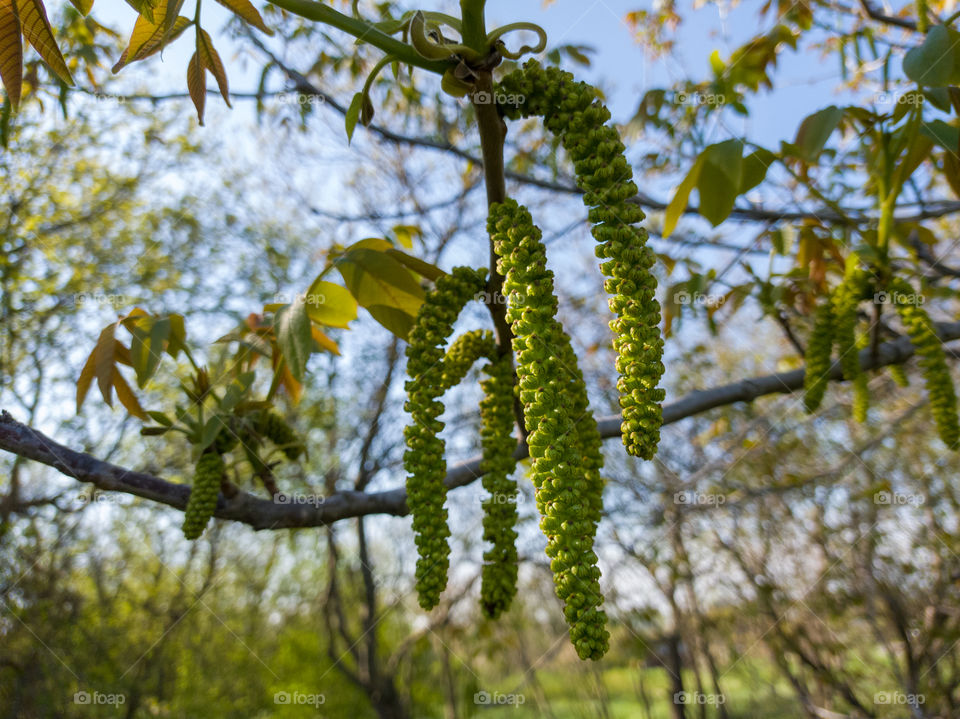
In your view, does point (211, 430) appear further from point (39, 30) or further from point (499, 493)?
point (39, 30)

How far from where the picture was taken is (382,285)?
54.5 inches

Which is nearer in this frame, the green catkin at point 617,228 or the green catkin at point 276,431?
the green catkin at point 617,228

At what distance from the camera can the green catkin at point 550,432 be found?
0.70 m

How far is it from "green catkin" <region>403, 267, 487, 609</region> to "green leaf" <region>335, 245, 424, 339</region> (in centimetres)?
26

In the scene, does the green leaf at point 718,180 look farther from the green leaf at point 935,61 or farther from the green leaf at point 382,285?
the green leaf at point 382,285

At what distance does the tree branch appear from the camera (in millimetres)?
1238

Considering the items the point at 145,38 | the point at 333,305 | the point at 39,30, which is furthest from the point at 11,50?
the point at 333,305

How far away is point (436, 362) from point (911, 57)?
121 cm

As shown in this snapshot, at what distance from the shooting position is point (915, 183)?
267 centimetres

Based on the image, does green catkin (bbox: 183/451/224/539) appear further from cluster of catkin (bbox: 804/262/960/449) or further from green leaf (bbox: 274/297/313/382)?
cluster of catkin (bbox: 804/262/960/449)

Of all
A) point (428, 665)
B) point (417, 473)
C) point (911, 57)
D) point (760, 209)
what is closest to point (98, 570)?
point (428, 665)

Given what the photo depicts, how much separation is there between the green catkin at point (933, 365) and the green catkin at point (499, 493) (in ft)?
3.36

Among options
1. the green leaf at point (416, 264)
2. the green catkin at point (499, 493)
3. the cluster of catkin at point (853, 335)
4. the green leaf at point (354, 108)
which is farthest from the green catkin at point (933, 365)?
the green leaf at point (354, 108)

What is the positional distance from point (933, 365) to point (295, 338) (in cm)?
149
